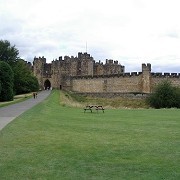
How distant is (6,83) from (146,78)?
83.5 ft

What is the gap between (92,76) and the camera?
75.9 metres

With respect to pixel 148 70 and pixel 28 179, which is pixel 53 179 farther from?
pixel 148 70

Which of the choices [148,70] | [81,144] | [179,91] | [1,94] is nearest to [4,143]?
[81,144]

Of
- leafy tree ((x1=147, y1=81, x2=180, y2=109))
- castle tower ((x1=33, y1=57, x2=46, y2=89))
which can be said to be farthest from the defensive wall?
castle tower ((x1=33, y1=57, x2=46, y2=89))

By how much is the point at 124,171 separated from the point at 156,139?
464 cm

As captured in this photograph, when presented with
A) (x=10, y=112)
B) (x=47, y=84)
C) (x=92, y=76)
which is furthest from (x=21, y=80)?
(x=10, y=112)

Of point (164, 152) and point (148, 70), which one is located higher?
point (148, 70)

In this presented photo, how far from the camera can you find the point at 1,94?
48812 mm

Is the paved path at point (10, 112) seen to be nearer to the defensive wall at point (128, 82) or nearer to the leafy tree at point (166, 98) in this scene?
the leafy tree at point (166, 98)

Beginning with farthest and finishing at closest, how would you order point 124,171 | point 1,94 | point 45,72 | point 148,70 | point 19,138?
point 45,72 → point 148,70 → point 1,94 → point 19,138 → point 124,171

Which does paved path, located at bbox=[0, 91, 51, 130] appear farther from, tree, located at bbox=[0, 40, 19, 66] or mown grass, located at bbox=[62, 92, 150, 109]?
tree, located at bbox=[0, 40, 19, 66]

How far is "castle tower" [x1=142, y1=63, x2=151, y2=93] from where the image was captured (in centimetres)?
6550

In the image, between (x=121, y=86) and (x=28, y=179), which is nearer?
(x=28, y=179)

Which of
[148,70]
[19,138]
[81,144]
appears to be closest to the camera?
[81,144]
